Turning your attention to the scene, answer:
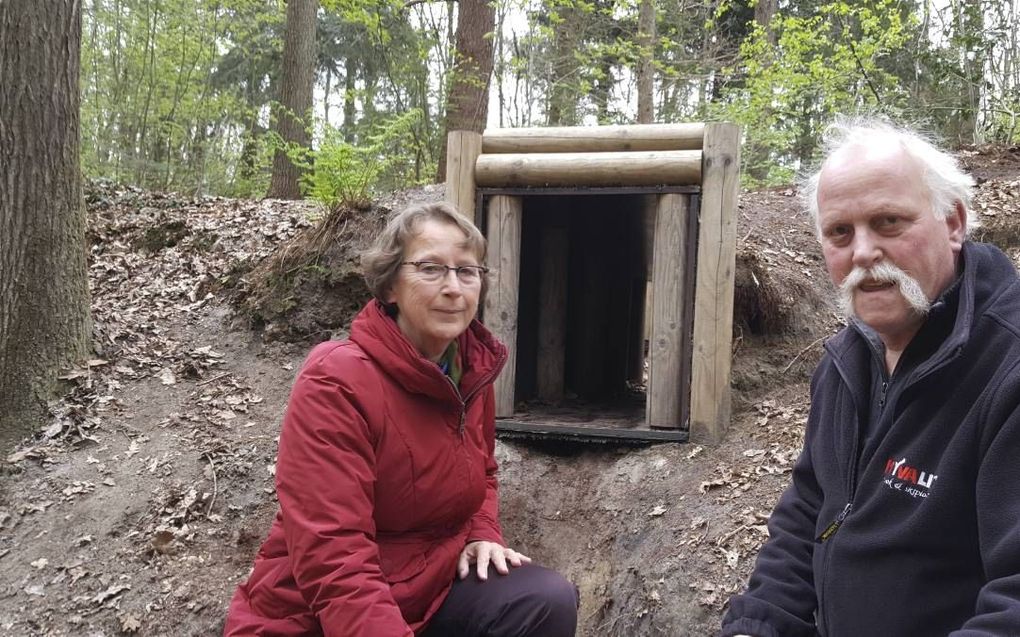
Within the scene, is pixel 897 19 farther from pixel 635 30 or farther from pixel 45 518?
pixel 45 518

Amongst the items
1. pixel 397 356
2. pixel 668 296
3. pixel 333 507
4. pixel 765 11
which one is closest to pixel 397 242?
pixel 397 356


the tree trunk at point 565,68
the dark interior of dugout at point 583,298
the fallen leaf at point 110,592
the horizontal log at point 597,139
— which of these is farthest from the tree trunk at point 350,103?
the fallen leaf at point 110,592

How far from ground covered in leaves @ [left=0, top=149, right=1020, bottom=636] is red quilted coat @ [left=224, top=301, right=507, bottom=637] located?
1403mm

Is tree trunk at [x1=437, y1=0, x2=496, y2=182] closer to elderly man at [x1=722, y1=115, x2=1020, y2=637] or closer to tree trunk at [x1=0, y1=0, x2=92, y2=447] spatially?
tree trunk at [x1=0, y1=0, x2=92, y2=447]

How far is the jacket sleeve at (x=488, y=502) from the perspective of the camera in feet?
8.63

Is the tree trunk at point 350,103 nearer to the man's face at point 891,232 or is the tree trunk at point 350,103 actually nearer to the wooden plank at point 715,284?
the wooden plank at point 715,284

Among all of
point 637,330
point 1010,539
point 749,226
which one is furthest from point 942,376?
point 637,330

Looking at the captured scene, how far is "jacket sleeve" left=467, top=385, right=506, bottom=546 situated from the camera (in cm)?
263

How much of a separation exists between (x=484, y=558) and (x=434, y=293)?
91 cm

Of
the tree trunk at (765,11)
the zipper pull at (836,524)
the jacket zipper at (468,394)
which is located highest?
the tree trunk at (765,11)

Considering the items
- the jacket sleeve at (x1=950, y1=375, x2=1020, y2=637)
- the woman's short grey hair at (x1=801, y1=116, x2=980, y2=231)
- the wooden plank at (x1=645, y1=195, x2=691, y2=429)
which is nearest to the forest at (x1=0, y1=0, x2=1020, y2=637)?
the wooden plank at (x1=645, y1=195, x2=691, y2=429)

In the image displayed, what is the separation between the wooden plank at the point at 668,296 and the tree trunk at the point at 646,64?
→ 7498 mm

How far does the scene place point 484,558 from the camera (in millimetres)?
2504

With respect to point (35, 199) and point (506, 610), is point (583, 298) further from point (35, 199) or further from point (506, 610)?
point (506, 610)
